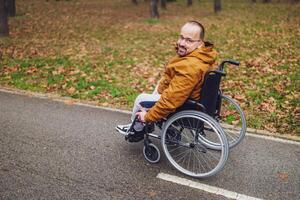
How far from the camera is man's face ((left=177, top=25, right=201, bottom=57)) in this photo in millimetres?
3410

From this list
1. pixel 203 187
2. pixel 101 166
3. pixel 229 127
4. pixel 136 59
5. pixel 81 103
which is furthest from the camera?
pixel 136 59

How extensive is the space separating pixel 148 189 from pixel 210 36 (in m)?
9.19

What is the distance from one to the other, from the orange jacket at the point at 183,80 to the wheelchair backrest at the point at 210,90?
0.18 feet

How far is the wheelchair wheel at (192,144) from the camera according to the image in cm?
338

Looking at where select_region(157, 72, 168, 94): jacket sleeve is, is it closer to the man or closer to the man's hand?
the man

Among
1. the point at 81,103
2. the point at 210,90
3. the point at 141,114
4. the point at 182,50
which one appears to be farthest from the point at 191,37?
the point at 81,103

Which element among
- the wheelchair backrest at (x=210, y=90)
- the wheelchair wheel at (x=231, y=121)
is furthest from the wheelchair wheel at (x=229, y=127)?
the wheelchair backrest at (x=210, y=90)

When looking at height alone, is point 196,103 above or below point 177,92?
below

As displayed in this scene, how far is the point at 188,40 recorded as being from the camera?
3.45m

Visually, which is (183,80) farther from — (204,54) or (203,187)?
(203,187)

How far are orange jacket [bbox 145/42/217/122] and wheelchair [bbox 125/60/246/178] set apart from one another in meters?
0.09

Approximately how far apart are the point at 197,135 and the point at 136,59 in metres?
5.51

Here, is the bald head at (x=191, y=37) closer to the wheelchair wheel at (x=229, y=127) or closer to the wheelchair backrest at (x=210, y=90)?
the wheelchair backrest at (x=210, y=90)

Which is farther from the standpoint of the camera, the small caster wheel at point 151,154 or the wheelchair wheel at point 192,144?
the small caster wheel at point 151,154
